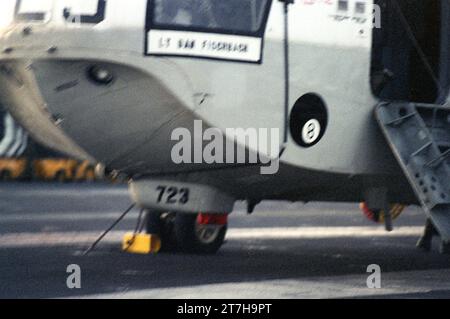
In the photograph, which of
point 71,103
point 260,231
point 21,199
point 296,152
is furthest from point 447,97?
point 21,199

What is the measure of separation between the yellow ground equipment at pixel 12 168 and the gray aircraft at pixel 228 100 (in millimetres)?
22321

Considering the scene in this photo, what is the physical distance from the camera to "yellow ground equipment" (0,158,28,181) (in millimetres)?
36906

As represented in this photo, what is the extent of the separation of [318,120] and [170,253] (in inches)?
150

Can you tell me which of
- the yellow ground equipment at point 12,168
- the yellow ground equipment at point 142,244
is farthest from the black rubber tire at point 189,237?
the yellow ground equipment at point 12,168

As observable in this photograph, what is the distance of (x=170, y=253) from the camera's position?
17031 mm

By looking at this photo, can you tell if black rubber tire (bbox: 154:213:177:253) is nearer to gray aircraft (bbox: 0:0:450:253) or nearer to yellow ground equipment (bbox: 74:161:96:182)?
gray aircraft (bbox: 0:0:450:253)

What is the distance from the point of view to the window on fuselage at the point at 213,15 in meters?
13.1

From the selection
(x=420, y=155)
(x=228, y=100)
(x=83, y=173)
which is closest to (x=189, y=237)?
(x=420, y=155)

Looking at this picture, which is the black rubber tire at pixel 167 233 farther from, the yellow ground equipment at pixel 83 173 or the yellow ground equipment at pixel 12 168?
the yellow ground equipment at pixel 83 173

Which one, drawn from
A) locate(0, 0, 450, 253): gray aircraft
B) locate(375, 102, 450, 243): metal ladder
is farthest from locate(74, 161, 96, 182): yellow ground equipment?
locate(375, 102, 450, 243): metal ladder

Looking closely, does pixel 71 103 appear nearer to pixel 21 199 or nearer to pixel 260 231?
pixel 260 231

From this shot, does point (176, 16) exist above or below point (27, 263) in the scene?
above

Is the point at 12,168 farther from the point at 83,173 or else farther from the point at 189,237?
the point at 189,237

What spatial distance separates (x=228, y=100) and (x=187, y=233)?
3862 millimetres
